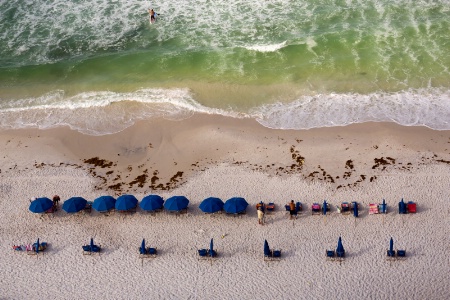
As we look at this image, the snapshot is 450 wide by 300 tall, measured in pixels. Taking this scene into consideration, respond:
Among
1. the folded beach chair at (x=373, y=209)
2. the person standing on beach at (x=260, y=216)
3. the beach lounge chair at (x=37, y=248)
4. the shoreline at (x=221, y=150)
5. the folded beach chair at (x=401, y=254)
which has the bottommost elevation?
the beach lounge chair at (x=37, y=248)

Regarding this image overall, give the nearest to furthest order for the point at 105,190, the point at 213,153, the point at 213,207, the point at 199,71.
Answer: the point at 213,207 → the point at 105,190 → the point at 213,153 → the point at 199,71

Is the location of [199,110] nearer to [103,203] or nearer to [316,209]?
[103,203]

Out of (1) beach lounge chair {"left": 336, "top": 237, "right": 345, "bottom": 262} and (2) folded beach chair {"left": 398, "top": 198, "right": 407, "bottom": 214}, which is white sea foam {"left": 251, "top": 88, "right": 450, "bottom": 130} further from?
(1) beach lounge chair {"left": 336, "top": 237, "right": 345, "bottom": 262}

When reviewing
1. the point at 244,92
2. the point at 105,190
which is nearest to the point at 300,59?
the point at 244,92

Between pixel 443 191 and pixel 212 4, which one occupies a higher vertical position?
pixel 212 4

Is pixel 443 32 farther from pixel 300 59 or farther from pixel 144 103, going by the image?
pixel 144 103

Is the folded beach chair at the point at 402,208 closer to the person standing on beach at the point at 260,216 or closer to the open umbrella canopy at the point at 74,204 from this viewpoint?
the person standing on beach at the point at 260,216

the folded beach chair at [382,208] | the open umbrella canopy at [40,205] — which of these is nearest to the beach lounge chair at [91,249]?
the open umbrella canopy at [40,205]
